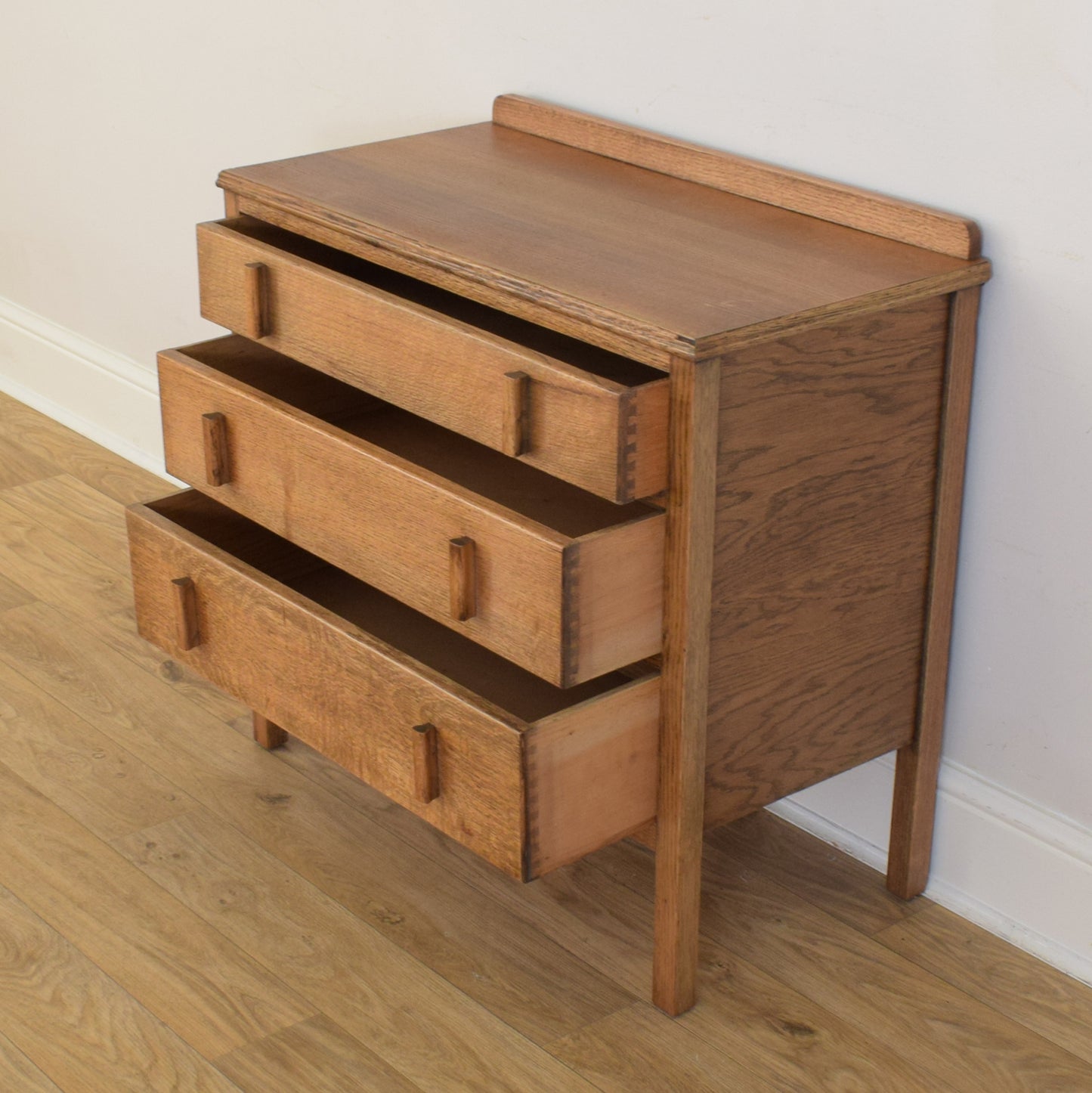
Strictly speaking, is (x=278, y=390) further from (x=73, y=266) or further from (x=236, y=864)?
(x=73, y=266)

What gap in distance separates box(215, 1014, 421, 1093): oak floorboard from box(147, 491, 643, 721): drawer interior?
13.0 inches

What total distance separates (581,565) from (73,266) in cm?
165

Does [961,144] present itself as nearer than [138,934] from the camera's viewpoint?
Yes

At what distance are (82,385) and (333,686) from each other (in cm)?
135

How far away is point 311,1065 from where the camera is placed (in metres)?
1.39

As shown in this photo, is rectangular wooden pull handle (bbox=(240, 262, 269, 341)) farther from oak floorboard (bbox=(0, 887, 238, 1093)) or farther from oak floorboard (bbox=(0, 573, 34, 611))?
oak floorboard (bbox=(0, 573, 34, 611))

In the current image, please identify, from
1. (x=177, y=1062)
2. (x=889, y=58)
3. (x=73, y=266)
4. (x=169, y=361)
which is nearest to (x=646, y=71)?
(x=889, y=58)

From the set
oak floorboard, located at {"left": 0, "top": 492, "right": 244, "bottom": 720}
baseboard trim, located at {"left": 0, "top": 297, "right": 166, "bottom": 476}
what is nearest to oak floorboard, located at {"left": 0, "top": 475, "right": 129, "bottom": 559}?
oak floorboard, located at {"left": 0, "top": 492, "right": 244, "bottom": 720}

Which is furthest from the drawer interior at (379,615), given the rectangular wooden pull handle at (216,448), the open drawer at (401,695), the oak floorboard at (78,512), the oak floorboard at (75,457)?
the oak floorboard at (75,457)

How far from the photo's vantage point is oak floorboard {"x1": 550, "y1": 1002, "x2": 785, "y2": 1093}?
137 centimetres

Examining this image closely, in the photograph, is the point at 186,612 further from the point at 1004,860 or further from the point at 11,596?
the point at 1004,860

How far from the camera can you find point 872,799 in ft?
5.42

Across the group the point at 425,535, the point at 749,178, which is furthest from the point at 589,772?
the point at 749,178

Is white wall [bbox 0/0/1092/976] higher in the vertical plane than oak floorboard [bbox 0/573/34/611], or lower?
higher
